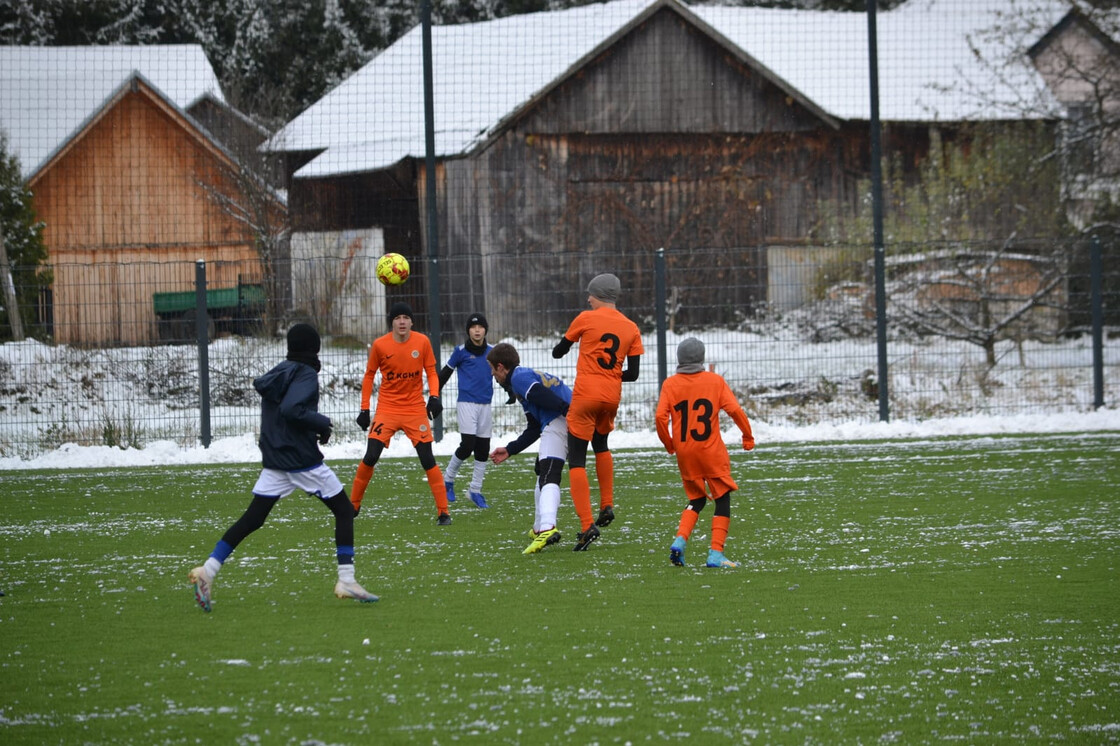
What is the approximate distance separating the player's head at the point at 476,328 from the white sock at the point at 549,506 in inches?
115

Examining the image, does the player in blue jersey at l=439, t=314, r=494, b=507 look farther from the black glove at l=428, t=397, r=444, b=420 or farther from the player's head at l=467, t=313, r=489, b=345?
the black glove at l=428, t=397, r=444, b=420

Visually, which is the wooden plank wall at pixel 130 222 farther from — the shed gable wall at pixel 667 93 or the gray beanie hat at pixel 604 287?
the gray beanie hat at pixel 604 287

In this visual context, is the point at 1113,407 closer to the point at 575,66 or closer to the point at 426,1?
the point at 426,1

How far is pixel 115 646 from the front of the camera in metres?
6.80

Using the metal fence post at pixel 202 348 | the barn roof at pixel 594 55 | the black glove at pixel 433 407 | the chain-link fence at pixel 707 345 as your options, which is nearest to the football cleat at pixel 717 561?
the black glove at pixel 433 407

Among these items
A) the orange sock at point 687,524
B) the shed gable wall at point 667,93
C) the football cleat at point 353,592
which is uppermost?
the shed gable wall at point 667,93

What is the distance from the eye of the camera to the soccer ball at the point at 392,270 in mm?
12672

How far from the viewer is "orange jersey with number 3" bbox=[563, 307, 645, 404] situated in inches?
382

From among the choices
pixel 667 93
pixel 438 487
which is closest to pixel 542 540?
pixel 438 487

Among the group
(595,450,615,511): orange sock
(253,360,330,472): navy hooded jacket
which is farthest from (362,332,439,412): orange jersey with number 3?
(253,360,330,472): navy hooded jacket

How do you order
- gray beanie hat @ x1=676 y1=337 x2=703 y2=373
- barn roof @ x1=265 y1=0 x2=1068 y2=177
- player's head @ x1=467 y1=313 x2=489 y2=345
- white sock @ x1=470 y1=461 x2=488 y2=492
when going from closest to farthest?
gray beanie hat @ x1=676 y1=337 x2=703 y2=373, player's head @ x1=467 y1=313 x2=489 y2=345, white sock @ x1=470 y1=461 x2=488 y2=492, barn roof @ x1=265 y1=0 x2=1068 y2=177

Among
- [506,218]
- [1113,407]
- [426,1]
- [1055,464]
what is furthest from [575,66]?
[1055,464]

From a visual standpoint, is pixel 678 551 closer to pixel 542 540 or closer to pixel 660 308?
pixel 542 540

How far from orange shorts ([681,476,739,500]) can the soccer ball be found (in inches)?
185
